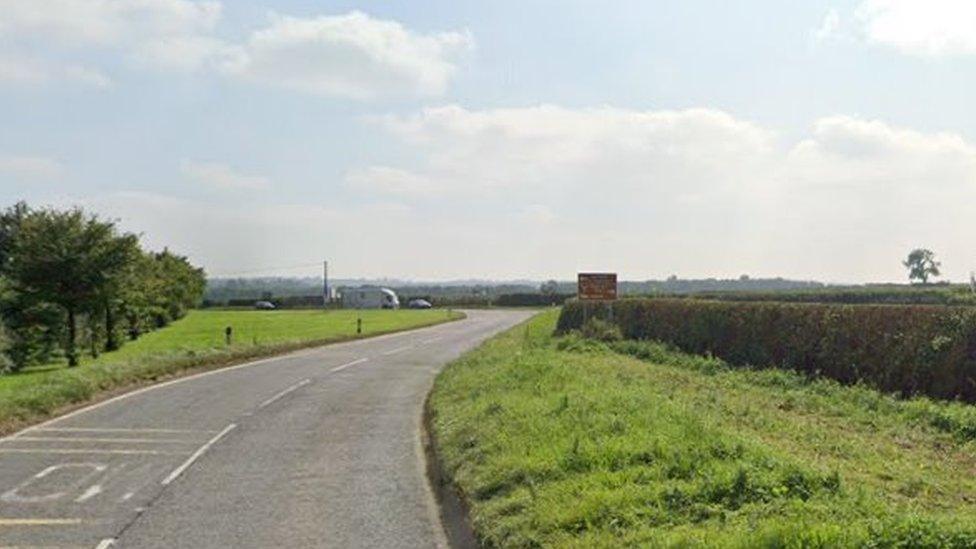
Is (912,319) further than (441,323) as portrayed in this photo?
No

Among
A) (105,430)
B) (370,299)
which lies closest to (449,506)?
(105,430)

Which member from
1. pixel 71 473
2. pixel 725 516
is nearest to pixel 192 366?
pixel 71 473

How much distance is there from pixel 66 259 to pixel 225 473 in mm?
27312

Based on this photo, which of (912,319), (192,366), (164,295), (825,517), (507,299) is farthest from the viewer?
(507,299)

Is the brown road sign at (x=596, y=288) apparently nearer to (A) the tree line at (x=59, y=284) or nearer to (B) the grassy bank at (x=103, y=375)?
(B) the grassy bank at (x=103, y=375)

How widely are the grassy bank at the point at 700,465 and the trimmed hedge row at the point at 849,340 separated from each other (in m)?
1.26

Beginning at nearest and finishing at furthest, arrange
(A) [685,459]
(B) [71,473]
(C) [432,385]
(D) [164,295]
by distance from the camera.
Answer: (A) [685,459] < (B) [71,473] < (C) [432,385] < (D) [164,295]

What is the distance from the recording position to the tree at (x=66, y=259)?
36469mm

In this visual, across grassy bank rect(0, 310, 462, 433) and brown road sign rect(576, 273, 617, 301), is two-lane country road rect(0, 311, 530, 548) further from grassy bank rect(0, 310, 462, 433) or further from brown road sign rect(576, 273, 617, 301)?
brown road sign rect(576, 273, 617, 301)

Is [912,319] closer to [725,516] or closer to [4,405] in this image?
[725,516]

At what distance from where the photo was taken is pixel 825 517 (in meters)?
6.93

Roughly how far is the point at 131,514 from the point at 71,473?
2.75 meters

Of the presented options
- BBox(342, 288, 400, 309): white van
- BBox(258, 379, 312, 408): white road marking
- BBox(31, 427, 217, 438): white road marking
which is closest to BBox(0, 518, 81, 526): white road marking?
BBox(31, 427, 217, 438): white road marking

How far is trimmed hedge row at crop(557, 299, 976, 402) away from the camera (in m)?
18.8
